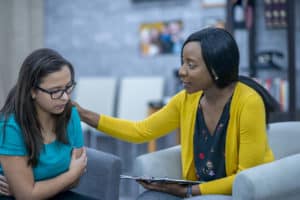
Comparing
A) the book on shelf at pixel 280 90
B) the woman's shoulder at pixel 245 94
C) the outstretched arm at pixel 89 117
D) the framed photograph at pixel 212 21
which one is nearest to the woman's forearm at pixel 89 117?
the outstretched arm at pixel 89 117

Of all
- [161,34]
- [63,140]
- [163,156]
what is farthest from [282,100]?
[63,140]

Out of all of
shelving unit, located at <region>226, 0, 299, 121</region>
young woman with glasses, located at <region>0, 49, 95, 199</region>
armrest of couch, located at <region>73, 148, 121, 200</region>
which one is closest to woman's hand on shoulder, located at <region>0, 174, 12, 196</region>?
young woman with glasses, located at <region>0, 49, 95, 199</region>

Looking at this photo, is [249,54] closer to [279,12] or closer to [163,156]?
[279,12]

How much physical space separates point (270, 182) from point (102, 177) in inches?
25.8

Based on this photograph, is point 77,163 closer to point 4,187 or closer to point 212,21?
point 4,187

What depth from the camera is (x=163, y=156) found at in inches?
86.5

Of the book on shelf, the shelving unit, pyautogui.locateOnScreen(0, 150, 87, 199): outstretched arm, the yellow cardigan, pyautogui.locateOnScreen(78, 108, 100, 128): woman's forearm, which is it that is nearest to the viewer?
pyautogui.locateOnScreen(0, 150, 87, 199): outstretched arm

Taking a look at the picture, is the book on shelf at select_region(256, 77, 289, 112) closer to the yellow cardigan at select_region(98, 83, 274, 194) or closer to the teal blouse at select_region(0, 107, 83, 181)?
the yellow cardigan at select_region(98, 83, 274, 194)

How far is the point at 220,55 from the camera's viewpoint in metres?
1.84

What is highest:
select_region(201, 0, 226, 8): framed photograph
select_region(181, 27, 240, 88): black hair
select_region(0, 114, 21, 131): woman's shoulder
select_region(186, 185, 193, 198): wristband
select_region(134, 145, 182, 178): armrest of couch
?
select_region(201, 0, 226, 8): framed photograph

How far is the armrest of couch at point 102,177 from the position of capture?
1.95 meters

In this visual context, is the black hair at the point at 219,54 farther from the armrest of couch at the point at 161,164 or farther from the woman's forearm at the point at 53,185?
the woman's forearm at the point at 53,185

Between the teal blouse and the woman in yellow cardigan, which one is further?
the woman in yellow cardigan

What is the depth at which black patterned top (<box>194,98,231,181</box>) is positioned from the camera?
1929 millimetres
